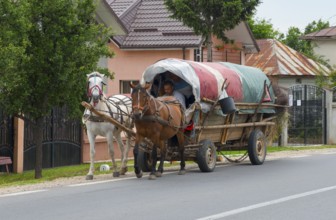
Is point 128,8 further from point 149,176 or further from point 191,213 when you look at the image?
point 191,213

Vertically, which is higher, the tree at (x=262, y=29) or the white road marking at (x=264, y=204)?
the tree at (x=262, y=29)

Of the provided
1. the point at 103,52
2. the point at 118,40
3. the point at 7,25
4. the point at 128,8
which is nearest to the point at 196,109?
the point at 103,52

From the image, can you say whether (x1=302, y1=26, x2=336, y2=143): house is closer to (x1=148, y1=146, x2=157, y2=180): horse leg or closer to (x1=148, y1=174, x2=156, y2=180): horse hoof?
(x1=148, y1=146, x2=157, y2=180): horse leg

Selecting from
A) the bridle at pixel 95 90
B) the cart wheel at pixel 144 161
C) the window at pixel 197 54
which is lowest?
the cart wheel at pixel 144 161

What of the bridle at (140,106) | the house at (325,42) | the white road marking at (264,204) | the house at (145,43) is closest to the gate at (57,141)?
the bridle at (140,106)

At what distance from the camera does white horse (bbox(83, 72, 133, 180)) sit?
55.9 ft

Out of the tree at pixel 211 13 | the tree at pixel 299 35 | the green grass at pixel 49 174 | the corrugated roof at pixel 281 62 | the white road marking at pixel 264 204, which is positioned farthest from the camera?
the tree at pixel 299 35

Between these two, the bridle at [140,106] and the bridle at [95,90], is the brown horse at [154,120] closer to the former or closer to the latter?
the bridle at [140,106]

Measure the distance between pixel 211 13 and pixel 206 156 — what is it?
40.2 feet

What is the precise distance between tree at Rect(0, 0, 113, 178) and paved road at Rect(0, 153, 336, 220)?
400 centimetres

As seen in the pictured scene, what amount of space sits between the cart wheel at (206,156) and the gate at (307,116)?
53.6ft

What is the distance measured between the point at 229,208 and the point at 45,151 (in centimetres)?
1258

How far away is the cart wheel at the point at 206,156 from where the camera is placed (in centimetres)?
1805

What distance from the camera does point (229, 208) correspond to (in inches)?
483
